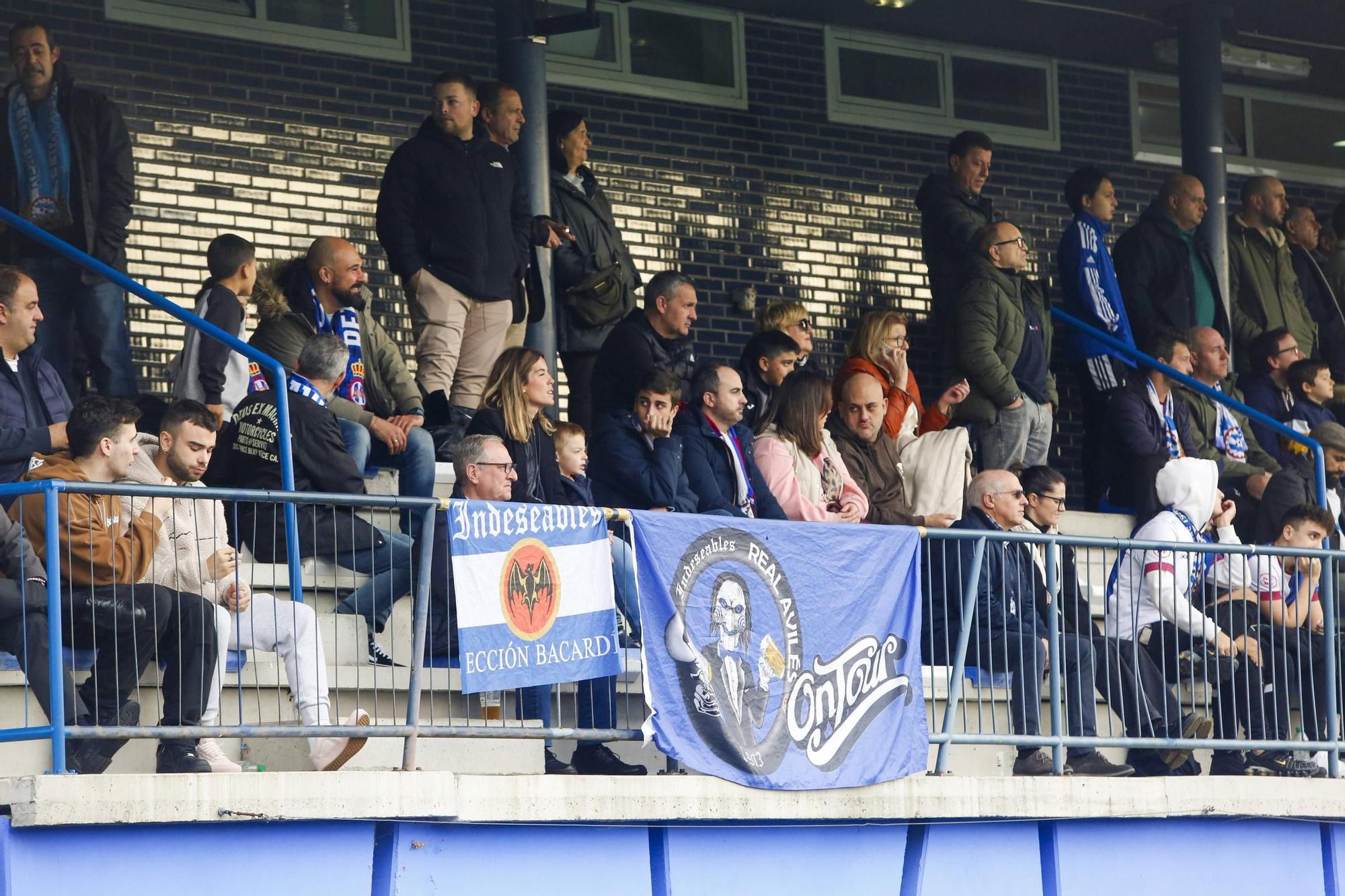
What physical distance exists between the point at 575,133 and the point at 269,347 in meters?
2.64

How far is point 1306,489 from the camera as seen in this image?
41.4ft

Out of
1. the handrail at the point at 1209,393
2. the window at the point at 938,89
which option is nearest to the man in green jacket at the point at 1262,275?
the handrail at the point at 1209,393

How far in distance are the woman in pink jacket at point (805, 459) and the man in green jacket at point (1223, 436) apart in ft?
10.3

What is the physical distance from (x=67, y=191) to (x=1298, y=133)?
31.3 ft

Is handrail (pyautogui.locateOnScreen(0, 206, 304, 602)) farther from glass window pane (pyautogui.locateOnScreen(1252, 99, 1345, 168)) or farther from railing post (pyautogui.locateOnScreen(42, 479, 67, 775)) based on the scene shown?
glass window pane (pyautogui.locateOnScreen(1252, 99, 1345, 168))

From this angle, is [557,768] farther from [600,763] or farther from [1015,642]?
[1015,642]

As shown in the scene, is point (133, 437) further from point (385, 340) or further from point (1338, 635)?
point (1338, 635)

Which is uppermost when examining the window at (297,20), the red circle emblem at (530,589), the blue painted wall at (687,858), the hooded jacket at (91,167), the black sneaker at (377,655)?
the window at (297,20)

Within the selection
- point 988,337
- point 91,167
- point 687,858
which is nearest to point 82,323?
point 91,167

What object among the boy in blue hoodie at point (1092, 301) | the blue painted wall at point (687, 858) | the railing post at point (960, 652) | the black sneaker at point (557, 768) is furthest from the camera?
the boy in blue hoodie at point (1092, 301)

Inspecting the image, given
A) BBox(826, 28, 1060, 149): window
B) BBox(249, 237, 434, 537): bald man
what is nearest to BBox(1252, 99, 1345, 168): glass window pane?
BBox(826, 28, 1060, 149): window

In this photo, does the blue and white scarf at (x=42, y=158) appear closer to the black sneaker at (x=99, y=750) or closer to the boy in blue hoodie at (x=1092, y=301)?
the black sneaker at (x=99, y=750)

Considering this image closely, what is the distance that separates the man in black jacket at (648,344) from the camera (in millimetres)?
11008

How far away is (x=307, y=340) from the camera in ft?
33.5
